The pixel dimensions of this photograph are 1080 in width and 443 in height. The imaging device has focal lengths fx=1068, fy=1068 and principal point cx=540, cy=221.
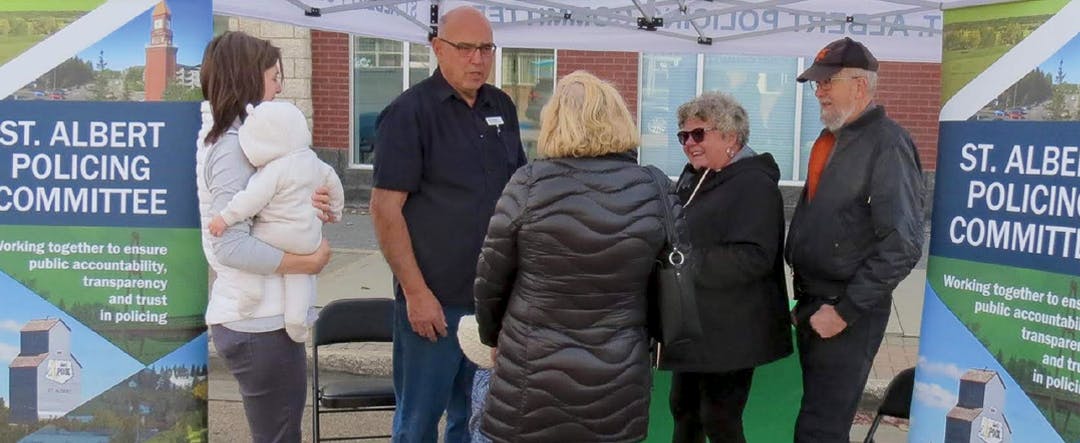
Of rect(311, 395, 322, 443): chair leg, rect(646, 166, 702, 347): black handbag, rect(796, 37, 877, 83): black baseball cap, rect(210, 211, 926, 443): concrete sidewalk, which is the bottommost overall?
rect(210, 211, 926, 443): concrete sidewalk

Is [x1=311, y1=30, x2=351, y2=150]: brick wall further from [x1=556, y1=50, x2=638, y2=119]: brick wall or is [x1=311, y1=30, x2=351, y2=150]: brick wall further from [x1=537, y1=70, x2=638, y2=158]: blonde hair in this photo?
[x1=537, y1=70, x2=638, y2=158]: blonde hair

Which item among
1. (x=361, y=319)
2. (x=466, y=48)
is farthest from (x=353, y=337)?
(x=466, y=48)

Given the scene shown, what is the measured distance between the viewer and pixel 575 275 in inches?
118

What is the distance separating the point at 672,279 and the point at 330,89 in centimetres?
1088

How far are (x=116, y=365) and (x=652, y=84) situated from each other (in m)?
10.1

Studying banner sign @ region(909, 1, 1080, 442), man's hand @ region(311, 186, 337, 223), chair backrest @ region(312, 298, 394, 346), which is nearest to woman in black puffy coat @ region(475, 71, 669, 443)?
man's hand @ region(311, 186, 337, 223)

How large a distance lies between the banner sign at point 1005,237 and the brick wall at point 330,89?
10.4m

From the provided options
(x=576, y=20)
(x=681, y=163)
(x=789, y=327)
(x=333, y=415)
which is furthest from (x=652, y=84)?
(x=789, y=327)

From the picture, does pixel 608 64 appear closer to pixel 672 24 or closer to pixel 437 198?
pixel 672 24

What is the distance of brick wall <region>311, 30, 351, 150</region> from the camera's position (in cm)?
1327

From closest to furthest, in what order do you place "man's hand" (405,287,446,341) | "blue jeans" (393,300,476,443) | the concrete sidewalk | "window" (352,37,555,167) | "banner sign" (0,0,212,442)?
1. "banner sign" (0,0,212,442)
2. "man's hand" (405,287,446,341)
3. "blue jeans" (393,300,476,443)
4. the concrete sidewalk
5. "window" (352,37,555,167)

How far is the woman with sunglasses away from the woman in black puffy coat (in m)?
0.70

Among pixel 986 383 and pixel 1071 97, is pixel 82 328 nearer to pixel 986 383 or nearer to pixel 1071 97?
pixel 986 383

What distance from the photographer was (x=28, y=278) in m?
3.77
